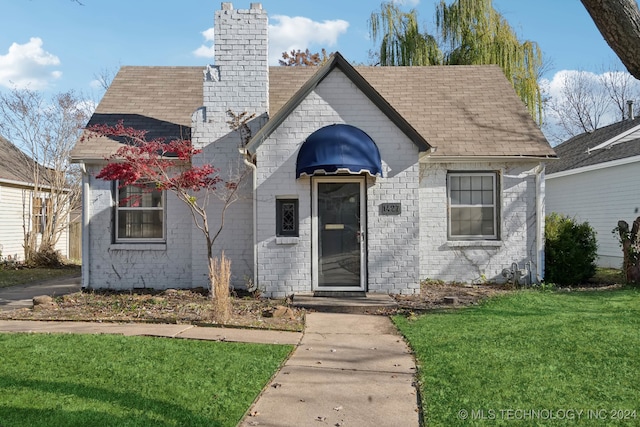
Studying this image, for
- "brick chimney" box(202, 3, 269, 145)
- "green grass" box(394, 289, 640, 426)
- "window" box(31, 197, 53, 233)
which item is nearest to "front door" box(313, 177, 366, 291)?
"green grass" box(394, 289, 640, 426)

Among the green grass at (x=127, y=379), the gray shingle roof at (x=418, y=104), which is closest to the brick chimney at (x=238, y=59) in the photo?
the gray shingle roof at (x=418, y=104)

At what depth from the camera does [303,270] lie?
11117mm

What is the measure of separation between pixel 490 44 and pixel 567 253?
514 inches

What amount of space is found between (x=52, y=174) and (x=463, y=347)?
20470 millimetres

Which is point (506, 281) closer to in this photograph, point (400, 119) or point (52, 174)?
point (400, 119)

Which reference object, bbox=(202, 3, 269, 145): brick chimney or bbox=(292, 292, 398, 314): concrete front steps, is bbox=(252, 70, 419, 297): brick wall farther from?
bbox=(202, 3, 269, 145): brick chimney

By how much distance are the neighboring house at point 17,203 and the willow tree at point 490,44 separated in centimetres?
1843

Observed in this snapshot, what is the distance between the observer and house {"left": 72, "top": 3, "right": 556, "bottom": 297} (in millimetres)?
11148

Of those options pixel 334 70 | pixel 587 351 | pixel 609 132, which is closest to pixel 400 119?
pixel 334 70

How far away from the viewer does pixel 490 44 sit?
2325cm

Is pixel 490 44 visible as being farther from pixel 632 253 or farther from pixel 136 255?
pixel 136 255

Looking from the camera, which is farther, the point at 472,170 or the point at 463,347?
the point at 472,170

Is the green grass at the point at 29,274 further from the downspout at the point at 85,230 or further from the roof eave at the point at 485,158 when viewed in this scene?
the roof eave at the point at 485,158

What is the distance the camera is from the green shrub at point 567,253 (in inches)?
520
